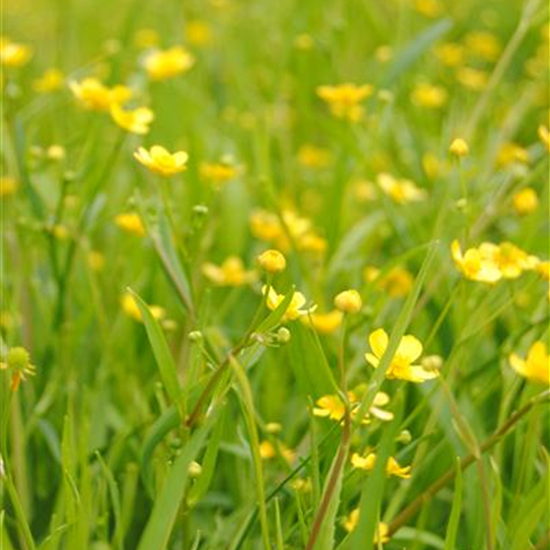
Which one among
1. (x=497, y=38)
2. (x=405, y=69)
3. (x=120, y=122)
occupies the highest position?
(x=120, y=122)

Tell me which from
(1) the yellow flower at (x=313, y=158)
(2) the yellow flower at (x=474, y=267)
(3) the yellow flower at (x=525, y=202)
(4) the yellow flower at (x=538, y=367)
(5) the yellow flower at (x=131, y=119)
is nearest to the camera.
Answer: (4) the yellow flower at (x=538, y=367)

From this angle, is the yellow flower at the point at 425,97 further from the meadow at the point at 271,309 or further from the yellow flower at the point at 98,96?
the yellow flower at the point at 98,96

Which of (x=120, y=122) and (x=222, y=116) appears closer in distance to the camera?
(x=120, y=122)

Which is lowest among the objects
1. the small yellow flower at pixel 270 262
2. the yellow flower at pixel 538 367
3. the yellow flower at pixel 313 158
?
the yellow flower at pixel 313 158

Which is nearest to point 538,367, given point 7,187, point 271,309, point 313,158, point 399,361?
point 399,361

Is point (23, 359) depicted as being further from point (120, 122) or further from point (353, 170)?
point (353, 170)

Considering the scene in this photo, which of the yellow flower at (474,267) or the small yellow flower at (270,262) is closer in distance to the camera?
the small yellow flower at (270,262)

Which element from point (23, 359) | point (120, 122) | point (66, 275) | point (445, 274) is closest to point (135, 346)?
point (66, 275)

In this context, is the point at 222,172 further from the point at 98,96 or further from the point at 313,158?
the point at 313,158

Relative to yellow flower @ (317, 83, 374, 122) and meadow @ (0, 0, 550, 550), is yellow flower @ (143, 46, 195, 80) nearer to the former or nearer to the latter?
meadow @ (0, 0, 550, 550)

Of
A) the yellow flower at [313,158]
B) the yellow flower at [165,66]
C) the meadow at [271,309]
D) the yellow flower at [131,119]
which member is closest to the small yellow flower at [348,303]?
the meadow at [271,309]
